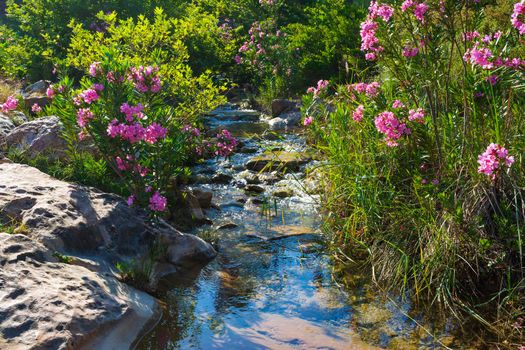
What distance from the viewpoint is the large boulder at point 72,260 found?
136 inches

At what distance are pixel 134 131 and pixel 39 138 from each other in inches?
96.3

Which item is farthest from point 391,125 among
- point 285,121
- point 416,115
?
point 285,121

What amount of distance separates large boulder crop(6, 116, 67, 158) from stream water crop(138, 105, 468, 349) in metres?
1.97

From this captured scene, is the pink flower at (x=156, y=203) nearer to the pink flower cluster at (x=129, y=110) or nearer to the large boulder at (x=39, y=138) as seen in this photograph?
the pink flower cluster at (x=129, y=110)

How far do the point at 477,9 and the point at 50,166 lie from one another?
14.9ft

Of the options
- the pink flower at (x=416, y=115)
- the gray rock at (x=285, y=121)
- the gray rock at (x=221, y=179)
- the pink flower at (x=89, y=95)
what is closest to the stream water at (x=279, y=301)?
the gray rock at (x=221, y=179)

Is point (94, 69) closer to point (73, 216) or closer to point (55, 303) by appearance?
point (73, 216)

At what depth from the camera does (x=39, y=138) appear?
675 cm

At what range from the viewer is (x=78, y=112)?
5.03 meters

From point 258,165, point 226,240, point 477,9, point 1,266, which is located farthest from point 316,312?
point 258,165

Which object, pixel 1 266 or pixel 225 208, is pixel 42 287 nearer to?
pixel 1 266

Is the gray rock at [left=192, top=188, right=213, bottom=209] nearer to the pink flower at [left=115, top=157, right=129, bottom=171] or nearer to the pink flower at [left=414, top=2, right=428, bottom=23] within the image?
the pink flower at [left=115, top=157, right=129, bottom=171]

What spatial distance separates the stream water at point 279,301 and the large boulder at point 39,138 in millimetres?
1965

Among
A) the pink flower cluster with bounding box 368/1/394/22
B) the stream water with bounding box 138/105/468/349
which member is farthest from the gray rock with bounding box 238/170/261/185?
the pink flower cluster with bounding box 368/1/394/22
